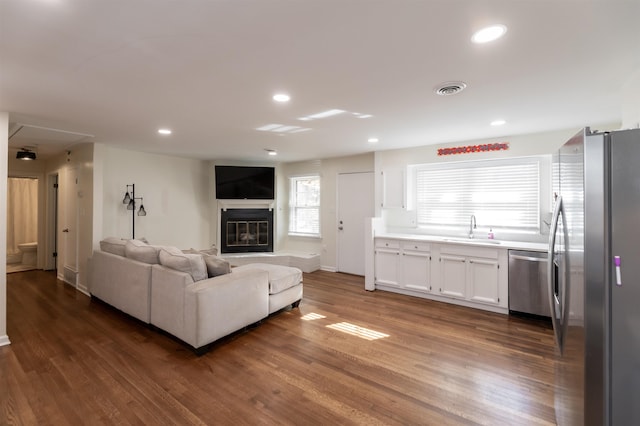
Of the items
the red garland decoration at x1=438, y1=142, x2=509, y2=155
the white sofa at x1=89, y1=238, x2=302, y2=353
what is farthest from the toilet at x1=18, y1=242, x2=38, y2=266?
the red garland decoration at x1=438, y1=142, x2=509, y2=155

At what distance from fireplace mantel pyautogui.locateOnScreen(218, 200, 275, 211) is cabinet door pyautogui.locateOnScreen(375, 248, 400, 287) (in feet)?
9.22

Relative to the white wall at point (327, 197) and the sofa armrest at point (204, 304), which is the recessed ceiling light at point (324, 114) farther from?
the white wall at point (327, 197)

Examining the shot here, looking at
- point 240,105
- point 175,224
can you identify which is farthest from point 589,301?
point 175,224

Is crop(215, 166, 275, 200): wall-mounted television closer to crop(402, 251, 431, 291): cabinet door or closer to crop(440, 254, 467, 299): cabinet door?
crop(402, 251, 431, 291): cabinet door

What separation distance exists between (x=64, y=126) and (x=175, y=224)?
2.62 m

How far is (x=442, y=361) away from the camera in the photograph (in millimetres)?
2598

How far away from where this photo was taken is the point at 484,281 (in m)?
3.83

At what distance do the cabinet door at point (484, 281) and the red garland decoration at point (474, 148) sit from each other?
5.17 feet

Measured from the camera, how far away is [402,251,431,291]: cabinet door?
4.27m

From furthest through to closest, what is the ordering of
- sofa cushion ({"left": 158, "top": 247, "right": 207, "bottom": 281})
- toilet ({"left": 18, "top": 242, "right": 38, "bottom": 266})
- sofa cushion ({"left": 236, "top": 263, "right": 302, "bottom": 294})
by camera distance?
toilet ({"left": 18, "top": 242, "right": 38, "bottom": 266}) → sofa cushion ({"left": 236, "top": 263, "right": 302, "bottom": 294}) → sofa cushion ({"left": 158, "top": 247, "right": 207, "bottom": 281})

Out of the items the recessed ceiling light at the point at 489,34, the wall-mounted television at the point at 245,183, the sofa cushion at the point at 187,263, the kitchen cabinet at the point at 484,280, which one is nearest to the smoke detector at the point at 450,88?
the recessed ceiling light at the point at 489,34

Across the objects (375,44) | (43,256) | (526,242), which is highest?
(375,44)

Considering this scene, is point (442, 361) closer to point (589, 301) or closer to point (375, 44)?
point (589, 301)

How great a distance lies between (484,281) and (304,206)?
12.7 ft
